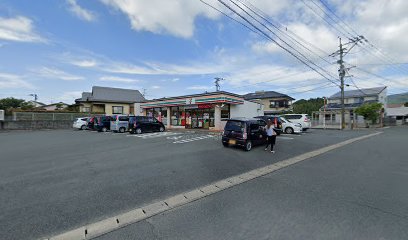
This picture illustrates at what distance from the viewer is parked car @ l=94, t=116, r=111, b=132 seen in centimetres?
2003

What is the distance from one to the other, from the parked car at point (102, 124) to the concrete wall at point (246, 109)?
12169 mm

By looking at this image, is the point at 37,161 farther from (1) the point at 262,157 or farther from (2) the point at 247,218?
(1) the point at 262,157

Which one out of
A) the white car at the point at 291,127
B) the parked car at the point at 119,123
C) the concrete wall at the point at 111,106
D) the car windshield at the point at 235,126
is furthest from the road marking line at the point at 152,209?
the concrete wall at the point at 111,106

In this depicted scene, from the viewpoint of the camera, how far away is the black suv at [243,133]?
9453 millimetres

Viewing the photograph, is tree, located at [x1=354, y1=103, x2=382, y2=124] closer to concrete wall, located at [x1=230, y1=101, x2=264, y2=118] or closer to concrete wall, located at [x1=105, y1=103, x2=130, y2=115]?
concrete wall, located at [x1=230, y1=101, x2=264, y2=118]

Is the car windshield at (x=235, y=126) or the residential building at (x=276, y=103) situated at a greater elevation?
the residential building at (x=276, y=103)

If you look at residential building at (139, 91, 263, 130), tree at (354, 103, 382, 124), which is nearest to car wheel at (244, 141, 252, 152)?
residential building at (139, 91, 263, 130)

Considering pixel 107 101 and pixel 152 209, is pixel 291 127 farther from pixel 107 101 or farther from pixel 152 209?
pixel 107 101

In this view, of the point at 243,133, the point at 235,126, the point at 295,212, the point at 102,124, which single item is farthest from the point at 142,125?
the point at 295,212

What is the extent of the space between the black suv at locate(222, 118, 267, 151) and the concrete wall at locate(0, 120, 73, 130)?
25.0 m

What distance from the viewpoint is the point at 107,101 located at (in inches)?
1430

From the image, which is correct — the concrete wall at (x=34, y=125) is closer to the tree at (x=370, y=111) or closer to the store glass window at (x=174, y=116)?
the store glass window at (x=174, y=116)

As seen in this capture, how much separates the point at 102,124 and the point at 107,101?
1812cm

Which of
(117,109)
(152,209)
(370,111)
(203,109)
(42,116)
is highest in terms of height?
(117,109)
